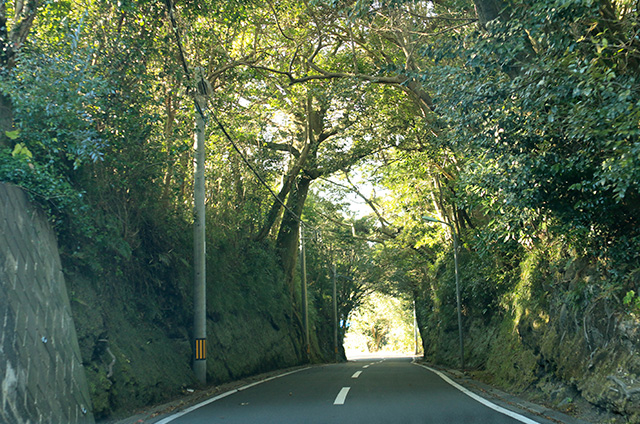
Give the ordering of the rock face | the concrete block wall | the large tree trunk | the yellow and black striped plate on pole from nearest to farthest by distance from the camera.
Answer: the concrete block wall < the rock face < the yellow and black striped plate on pole < the large tree trunk

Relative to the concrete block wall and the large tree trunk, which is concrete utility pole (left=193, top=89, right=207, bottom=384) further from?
the large tree trunk

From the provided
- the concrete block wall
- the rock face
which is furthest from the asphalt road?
the concrete block wall

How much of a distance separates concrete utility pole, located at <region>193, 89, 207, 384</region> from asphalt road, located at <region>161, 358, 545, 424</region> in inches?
47.5

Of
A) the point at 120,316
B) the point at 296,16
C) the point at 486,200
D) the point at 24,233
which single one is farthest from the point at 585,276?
the point at 296,16

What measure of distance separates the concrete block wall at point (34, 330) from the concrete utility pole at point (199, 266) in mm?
4297

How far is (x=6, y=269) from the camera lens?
22.1 ft

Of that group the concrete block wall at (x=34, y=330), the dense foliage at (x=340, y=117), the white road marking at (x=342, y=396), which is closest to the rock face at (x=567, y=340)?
the dense foliage at (x=340, y=117)

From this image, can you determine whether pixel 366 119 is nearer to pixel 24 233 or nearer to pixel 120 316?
pixel 120 316

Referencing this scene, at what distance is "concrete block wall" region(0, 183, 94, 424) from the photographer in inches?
254

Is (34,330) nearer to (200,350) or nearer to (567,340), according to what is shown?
(200,350)

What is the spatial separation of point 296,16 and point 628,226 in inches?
428

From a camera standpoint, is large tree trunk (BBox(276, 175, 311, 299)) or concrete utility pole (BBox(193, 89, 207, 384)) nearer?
concrete utility pole (BBox(193, 89, 207, 384))

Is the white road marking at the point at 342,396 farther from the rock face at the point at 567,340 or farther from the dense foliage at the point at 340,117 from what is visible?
the dense foliage at the point at 340,117

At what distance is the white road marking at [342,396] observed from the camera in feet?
30.4
